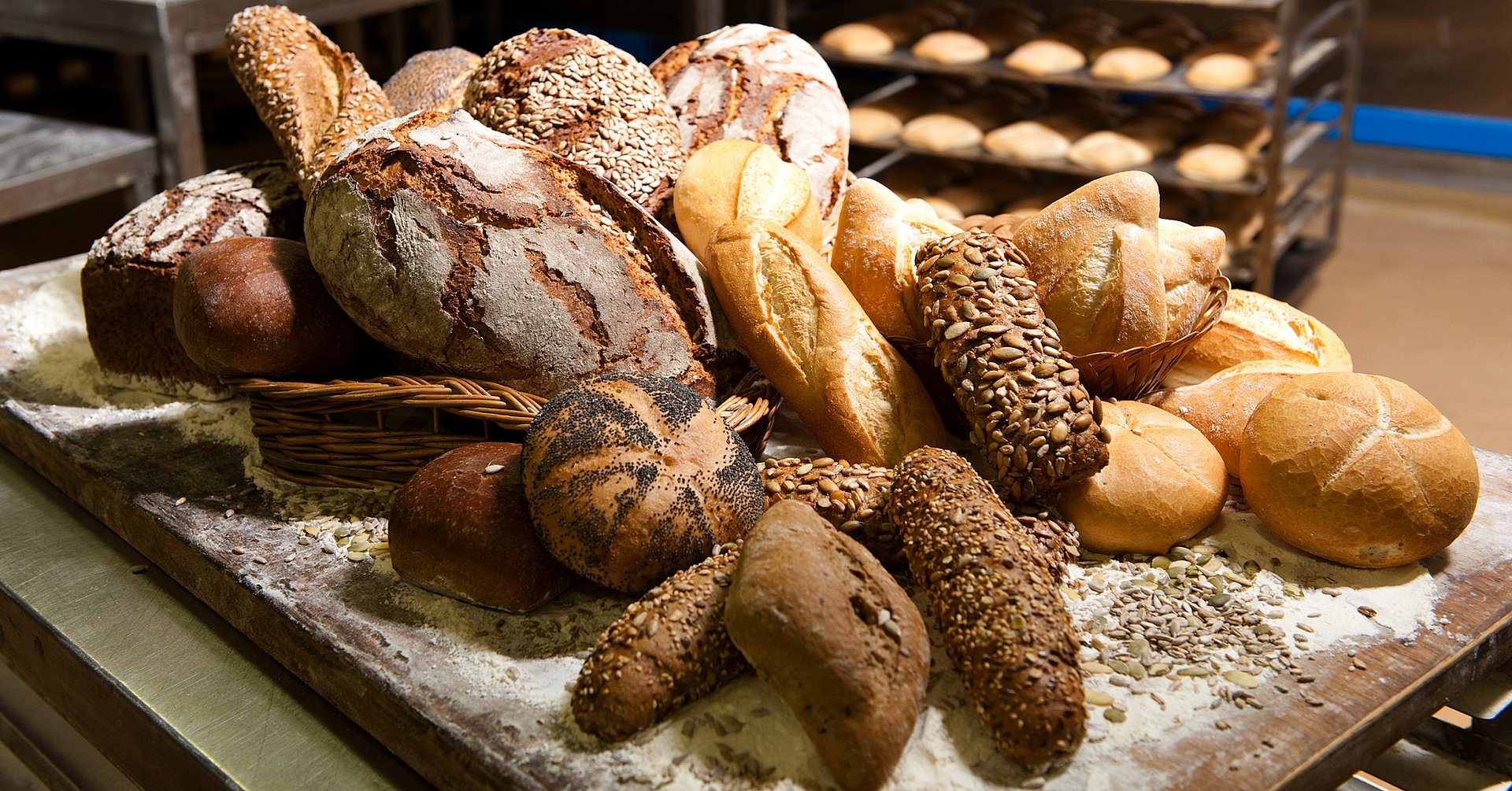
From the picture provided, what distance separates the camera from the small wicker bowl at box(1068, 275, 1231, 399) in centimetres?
140

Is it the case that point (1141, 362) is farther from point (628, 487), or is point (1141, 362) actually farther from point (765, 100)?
point (765, 100)

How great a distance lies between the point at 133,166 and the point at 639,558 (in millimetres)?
2872

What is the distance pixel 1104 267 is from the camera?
4.64ft

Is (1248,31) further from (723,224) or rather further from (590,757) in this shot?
(590,757)

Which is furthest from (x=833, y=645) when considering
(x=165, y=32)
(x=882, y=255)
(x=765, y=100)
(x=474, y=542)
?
(x=165, y=32)

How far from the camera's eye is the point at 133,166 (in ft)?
10.9

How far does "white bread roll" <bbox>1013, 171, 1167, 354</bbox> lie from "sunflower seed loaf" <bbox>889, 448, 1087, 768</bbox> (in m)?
0.31

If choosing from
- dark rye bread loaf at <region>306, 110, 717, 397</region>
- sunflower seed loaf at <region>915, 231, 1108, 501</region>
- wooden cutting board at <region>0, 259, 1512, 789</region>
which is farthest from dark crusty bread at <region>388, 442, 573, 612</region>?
sunflower seed loaf at <region>915, 231, 1108, 501</region>

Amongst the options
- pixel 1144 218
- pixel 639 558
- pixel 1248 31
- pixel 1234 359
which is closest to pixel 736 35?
pixel 1144 218

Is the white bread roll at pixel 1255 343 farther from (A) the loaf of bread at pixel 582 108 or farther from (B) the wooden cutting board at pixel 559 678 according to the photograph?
(A) the loaf of bread at pixel 582 108

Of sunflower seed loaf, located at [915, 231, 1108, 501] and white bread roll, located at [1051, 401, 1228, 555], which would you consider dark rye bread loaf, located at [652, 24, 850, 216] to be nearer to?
sunflower seed loaf, located at [915, 231, 1108, 501]

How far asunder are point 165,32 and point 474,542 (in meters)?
2.56

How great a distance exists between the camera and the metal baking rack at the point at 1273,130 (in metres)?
3.37

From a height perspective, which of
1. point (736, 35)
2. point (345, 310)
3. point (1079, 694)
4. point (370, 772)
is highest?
point (736, 35)
